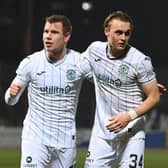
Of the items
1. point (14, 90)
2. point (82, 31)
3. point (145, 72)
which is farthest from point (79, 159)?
point (82, 31)

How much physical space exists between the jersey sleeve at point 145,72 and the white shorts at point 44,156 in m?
1.01

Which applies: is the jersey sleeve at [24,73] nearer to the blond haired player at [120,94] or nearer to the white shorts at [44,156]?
the white shorts at [44,156]

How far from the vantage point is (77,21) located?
26.2 meters

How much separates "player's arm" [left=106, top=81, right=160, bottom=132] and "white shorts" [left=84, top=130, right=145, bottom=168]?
13.8 inches

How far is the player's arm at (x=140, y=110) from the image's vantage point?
21.5 feet

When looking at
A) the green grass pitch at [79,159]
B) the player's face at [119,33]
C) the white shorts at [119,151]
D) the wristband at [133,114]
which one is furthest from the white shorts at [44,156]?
the green grass pitch at [79,159]

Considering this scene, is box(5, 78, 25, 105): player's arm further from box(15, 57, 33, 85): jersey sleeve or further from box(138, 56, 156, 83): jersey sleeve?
box(138, 56, 156, 83): jersey sleeve

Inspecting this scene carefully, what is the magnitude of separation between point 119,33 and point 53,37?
0.65 metres

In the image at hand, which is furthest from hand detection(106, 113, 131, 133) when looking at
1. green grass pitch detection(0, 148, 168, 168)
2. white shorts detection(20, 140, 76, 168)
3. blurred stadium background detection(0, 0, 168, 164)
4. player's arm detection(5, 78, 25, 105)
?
blurred stadium background detection(0, 0, 168, 164)

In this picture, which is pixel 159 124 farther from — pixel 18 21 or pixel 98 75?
pixel 98 75

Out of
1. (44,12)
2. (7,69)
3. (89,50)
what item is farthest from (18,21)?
(89,50)

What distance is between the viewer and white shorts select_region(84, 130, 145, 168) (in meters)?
6.91

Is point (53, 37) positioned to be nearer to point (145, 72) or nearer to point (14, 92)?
Result: point (14, 92)

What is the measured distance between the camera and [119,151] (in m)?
6.98
